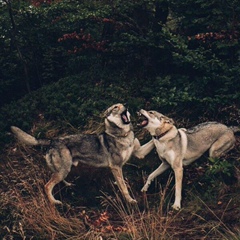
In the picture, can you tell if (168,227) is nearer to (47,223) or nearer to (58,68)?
(47,223)

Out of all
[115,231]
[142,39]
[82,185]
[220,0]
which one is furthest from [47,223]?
[220,0]

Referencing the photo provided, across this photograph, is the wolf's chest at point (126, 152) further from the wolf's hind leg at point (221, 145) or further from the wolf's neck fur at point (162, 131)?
the wolf's hind leg at point (221, 145)

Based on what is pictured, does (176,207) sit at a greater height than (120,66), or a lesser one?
lesser

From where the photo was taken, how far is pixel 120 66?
1100cm

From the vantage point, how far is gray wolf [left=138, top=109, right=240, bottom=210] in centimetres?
729

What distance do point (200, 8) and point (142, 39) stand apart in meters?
1.25

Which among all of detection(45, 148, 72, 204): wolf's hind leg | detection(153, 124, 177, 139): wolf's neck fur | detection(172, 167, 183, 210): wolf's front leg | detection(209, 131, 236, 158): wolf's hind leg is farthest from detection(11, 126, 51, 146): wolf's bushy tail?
detection(209, 131, 236, 158): wolf's hind leg

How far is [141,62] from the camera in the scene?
419 inches

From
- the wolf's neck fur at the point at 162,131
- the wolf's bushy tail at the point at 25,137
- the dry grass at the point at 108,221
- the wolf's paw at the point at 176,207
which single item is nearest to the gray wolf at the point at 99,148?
the wolf's bushy tail at the point at 25,137

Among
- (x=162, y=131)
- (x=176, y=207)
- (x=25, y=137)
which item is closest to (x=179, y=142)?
(x=162, y=131)

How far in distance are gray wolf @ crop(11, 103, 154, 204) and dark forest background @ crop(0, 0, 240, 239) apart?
0.64 metres

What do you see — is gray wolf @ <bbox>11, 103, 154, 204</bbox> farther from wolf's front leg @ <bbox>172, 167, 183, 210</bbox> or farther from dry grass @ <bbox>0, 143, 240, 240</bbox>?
wolf's front leg @ <bbox>172, 167, 183, 210</bbox>

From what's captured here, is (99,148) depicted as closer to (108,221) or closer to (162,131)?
(162,131)

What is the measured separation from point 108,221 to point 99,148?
4.83 feet
